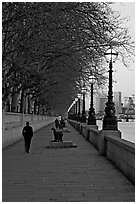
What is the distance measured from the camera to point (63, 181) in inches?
404

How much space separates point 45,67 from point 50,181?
794 inches

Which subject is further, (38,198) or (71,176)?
(71,176)

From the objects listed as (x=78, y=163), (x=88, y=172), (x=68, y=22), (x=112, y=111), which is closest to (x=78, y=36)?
Answer: (x=68, y=22)

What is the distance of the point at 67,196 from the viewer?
27.4 ft

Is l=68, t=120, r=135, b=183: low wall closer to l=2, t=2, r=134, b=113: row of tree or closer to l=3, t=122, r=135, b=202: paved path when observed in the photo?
l=3, t=122, r=135, b=202: paved path

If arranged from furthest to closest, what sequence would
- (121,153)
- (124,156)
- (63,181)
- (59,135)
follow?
1. (59,135)
2. (121,153)
3. (124,156)
4. (63,181)

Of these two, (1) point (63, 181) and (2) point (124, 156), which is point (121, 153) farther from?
(1) point (63, 181)

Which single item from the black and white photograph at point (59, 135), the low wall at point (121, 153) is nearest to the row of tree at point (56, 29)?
the black and white photograph at point (59, 135)

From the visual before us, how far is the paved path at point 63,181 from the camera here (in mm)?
8297

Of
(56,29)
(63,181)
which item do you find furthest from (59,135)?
(63,181)

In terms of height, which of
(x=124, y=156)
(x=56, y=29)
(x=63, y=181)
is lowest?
(x=63, y=181)

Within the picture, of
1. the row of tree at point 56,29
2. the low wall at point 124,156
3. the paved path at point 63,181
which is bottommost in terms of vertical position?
the paved path at point 63,181

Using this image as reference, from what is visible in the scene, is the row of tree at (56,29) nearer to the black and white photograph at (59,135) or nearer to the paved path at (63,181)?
the black and white photograph at (59,135)

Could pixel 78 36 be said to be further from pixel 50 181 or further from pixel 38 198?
pixel 38 198
